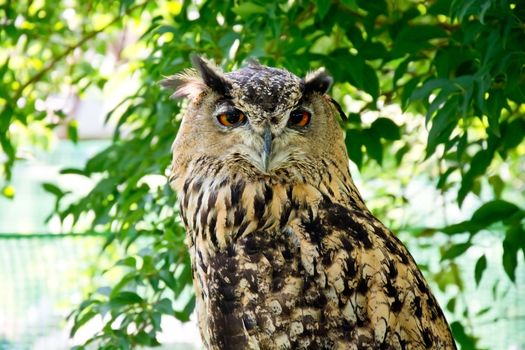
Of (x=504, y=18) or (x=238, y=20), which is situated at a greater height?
(x=238, y=20)

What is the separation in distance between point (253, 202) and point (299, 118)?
0.27 metres

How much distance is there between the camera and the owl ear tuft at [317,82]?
8.95ft

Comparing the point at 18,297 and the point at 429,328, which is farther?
the point at 18,297

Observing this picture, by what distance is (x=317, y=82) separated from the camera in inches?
108

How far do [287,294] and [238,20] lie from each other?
1183 millimetres

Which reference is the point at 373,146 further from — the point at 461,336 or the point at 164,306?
the point at 164,306

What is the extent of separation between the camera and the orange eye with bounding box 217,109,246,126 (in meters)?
2.66

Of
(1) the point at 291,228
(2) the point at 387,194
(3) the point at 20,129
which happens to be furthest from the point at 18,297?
(1) the point at 291,228

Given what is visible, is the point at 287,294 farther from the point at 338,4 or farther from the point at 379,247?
the point at 338,4

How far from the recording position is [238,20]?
3.34 m

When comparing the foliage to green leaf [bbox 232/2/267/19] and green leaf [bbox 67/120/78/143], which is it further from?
green leaf [bbox 67/120/78/143]

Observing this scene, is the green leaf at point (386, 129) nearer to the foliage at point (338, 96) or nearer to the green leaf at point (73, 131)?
the foliage at point (338, 96)

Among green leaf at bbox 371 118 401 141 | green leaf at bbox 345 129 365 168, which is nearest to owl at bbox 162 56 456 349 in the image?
green leaf at bbox 345 129 365 168

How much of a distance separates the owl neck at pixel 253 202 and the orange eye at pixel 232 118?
0.16m
